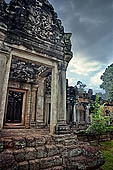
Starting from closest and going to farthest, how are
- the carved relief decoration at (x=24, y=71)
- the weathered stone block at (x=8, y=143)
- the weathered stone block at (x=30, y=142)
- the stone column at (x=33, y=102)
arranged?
the weathered stone block at (x=8, y=143) → the weathered stone block at (x=30, y=142) → the carved relief decoration at (x=24, y=71) → the stone column at (x=33, y=102)

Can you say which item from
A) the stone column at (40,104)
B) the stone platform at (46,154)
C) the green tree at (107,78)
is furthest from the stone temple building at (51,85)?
the green tree at (107,78)

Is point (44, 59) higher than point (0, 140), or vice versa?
point (44, 59)

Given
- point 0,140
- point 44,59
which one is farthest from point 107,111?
Answer: point 0,140

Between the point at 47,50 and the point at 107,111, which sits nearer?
the point at 47,50

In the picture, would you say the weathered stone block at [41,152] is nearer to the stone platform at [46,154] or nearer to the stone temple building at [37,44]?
the stone platform at [46,154]

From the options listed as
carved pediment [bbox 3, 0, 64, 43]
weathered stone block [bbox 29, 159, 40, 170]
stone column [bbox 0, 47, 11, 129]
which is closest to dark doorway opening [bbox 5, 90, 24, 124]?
carved pediment [bbox 3, 0, 64, 43]

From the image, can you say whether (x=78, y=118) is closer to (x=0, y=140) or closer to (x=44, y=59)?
(x=44, y=59)

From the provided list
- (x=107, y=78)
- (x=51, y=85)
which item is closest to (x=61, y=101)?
(x=51, y=85)

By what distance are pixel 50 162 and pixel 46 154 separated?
0.21 metres

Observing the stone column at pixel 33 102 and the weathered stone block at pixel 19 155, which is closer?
the weathered stone block at pixel 19 155

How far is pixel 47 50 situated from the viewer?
472 centimetres

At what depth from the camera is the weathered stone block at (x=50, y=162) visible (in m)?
3.14

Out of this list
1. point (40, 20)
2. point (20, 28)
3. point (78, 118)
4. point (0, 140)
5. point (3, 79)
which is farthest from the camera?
point (78, 118)

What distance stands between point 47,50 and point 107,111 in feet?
67.1
